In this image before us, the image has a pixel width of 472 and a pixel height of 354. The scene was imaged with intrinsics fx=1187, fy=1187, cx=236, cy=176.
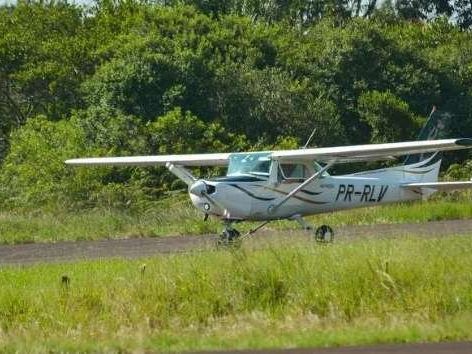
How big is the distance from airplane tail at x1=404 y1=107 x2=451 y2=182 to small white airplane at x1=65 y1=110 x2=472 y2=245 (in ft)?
3.37

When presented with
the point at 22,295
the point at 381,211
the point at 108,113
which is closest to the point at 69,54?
the point at 108,113

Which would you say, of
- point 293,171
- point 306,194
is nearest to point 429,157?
point 306,194

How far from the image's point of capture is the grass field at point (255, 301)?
12633 millimetres

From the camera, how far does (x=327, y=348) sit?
452 inches

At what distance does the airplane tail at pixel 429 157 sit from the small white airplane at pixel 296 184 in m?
1.03

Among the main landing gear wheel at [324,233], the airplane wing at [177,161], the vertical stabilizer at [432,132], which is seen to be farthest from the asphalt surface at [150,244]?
the vertical stabilizer at [432,132]

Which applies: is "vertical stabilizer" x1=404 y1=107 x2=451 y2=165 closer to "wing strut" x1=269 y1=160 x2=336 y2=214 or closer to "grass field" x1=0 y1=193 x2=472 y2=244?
"grass field" x1=0 y1=193 x2=472 y2=244

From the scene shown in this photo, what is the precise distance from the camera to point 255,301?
555 inches

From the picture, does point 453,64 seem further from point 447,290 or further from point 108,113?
point 447,290

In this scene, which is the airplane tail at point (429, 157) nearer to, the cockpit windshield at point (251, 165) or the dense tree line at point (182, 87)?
the cockpit windshield at point (251, 165)

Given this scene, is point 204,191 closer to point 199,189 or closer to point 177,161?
point 199,189

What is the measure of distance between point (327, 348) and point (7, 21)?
42144mm

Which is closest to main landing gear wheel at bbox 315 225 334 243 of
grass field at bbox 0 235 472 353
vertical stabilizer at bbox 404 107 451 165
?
vertical stabilizer at bbox 404 107 451 165

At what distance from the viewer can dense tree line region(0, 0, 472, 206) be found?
130 ft
